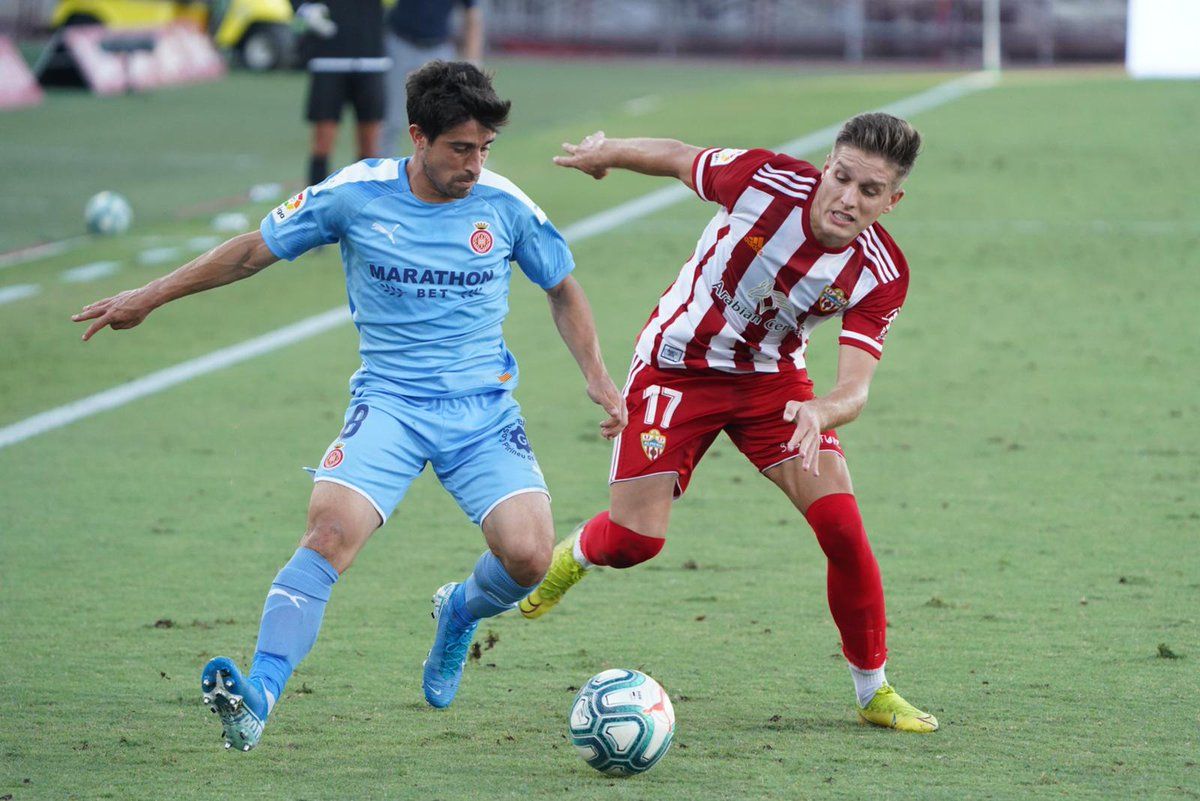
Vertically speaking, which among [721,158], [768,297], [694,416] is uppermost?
[721,158]

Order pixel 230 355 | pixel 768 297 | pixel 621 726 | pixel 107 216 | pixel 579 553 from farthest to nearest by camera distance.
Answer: pixel 107 216, pixel 230 355, pixel 579 553, pixel 768 297, pixel 621 726

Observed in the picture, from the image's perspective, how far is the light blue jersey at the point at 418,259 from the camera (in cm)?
525

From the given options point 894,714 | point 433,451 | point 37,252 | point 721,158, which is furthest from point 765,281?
point 37,252

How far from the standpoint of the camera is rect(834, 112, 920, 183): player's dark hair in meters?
5.21

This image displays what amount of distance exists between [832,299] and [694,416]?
0.59 meters

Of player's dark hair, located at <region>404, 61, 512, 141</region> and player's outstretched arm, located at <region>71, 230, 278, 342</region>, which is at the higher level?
player's dark hair, located at <region>404, 61, 512, 141</region>

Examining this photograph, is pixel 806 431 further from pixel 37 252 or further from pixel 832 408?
pixel 37 252

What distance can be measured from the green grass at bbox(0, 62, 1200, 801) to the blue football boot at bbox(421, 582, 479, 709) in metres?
0.07

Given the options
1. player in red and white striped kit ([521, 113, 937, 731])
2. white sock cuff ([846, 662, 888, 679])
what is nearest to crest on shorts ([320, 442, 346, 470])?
player in red and white striped kit ([521, 113, 937, 731])

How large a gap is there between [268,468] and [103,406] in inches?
65.5

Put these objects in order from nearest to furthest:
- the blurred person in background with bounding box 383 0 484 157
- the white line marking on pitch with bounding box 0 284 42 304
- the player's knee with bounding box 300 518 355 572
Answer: the player's knee with bounding box 300 518 355 572, the white line marking on pitch with bounding box 0 284 42 304, the blurred person in background with bounding box 383 0 484 157

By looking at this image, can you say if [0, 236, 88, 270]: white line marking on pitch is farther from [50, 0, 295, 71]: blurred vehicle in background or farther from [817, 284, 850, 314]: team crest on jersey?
[50, 0, 295, 71]: blurred vehicle in background

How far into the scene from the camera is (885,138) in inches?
205

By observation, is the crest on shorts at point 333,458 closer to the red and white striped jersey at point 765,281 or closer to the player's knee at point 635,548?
the player's knee at point 635,548
